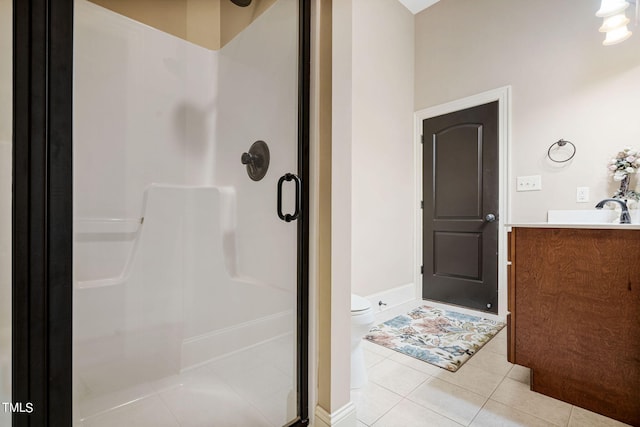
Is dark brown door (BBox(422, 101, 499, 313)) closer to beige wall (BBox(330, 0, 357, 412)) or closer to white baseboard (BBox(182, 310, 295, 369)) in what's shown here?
beige wall (BBox(330, 0, 357, 412))

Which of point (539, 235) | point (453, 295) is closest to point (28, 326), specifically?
point (539, 235)

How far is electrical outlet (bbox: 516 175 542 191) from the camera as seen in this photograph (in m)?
2.33

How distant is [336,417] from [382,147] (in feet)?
6.93

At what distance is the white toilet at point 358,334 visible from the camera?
1.50m

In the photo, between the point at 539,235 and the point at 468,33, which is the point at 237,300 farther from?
the point at 468,33

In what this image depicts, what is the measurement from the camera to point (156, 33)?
1.53 meters

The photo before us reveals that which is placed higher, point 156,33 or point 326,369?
point 156,33

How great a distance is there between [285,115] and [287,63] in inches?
8.3

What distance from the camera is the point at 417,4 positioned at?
297cm

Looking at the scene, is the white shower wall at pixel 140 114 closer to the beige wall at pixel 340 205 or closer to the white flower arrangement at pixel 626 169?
the beige wall at pixel 340 205

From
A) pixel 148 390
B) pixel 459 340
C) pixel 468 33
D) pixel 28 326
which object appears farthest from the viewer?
pixel 468 33

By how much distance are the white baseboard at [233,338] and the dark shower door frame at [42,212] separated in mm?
645

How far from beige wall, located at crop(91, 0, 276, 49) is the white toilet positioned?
1540mm

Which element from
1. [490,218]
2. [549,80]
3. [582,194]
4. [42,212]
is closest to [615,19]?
[549,80]
